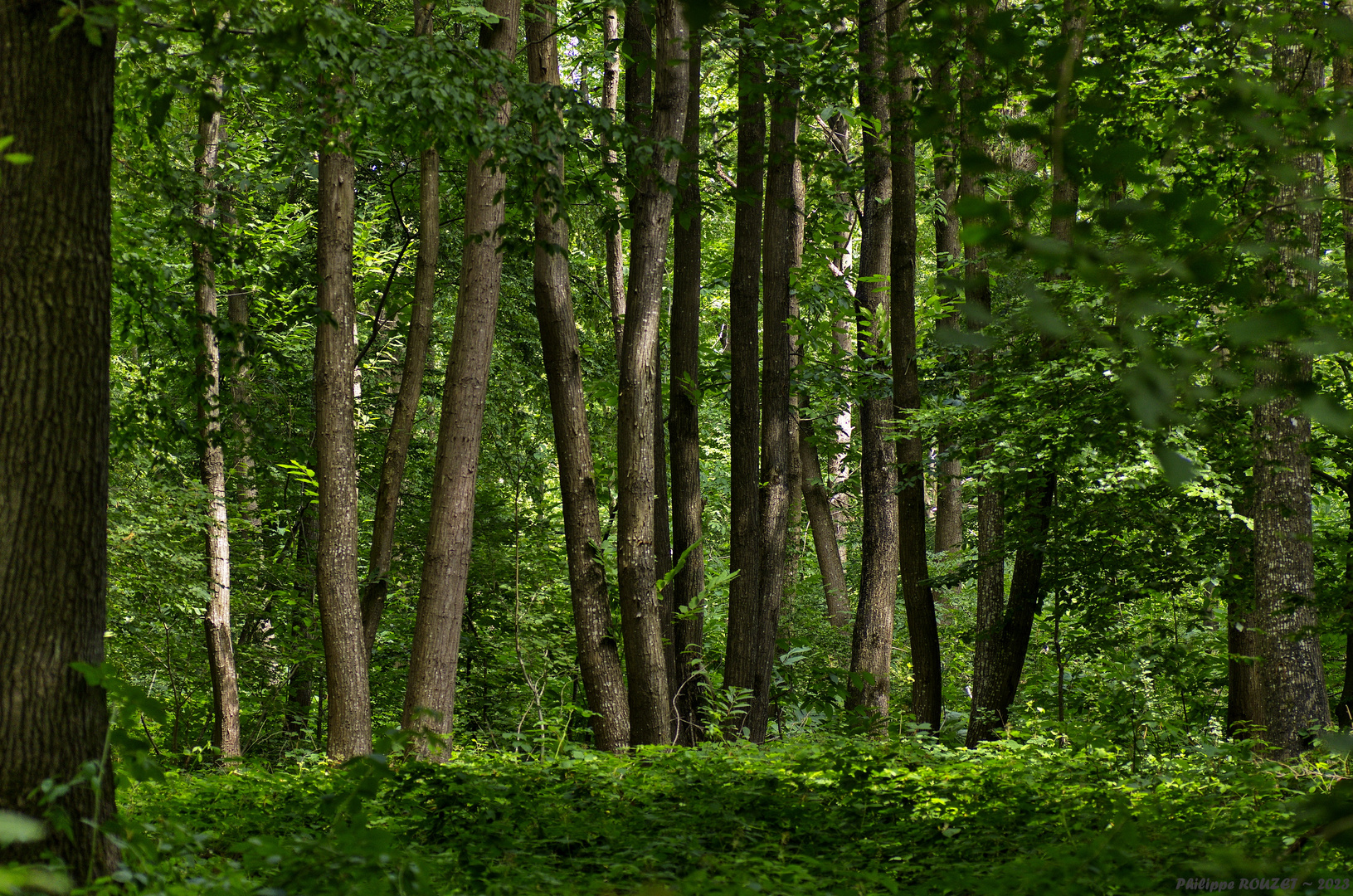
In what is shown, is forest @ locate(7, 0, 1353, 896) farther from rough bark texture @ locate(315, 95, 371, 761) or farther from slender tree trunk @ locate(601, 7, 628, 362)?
slender tree trunk @ locate(601, 7, 628, 362)

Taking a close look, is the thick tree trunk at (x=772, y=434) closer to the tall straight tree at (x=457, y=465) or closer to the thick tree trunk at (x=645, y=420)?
the thick tree trunk at (x=645, y=420)

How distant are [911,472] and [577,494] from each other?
3552mm

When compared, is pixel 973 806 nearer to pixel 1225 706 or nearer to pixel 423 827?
pixel 423 827

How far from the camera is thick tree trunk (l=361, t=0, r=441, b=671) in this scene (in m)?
9.52

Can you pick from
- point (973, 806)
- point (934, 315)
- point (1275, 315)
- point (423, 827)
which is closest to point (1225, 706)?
point (934, 315)

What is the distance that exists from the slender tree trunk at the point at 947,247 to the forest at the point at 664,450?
10 cm

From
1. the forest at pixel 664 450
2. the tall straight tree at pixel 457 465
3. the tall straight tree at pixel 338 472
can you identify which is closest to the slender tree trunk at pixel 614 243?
the forest at pixel 664 450

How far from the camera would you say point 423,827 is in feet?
15.2

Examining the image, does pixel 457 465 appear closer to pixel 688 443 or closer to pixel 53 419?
pixel 688 443

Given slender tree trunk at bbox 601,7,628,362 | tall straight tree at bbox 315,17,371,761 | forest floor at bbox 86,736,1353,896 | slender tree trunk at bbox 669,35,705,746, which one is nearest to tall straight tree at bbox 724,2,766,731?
slender tree trunk at bbox 669,35,705,746

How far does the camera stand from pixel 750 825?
4.54m

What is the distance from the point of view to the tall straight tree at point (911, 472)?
31.3 ft

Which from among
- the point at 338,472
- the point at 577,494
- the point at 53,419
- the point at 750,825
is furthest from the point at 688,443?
the point at 53,419

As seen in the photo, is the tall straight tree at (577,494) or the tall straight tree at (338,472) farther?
the tall straight tree at (338,472)
